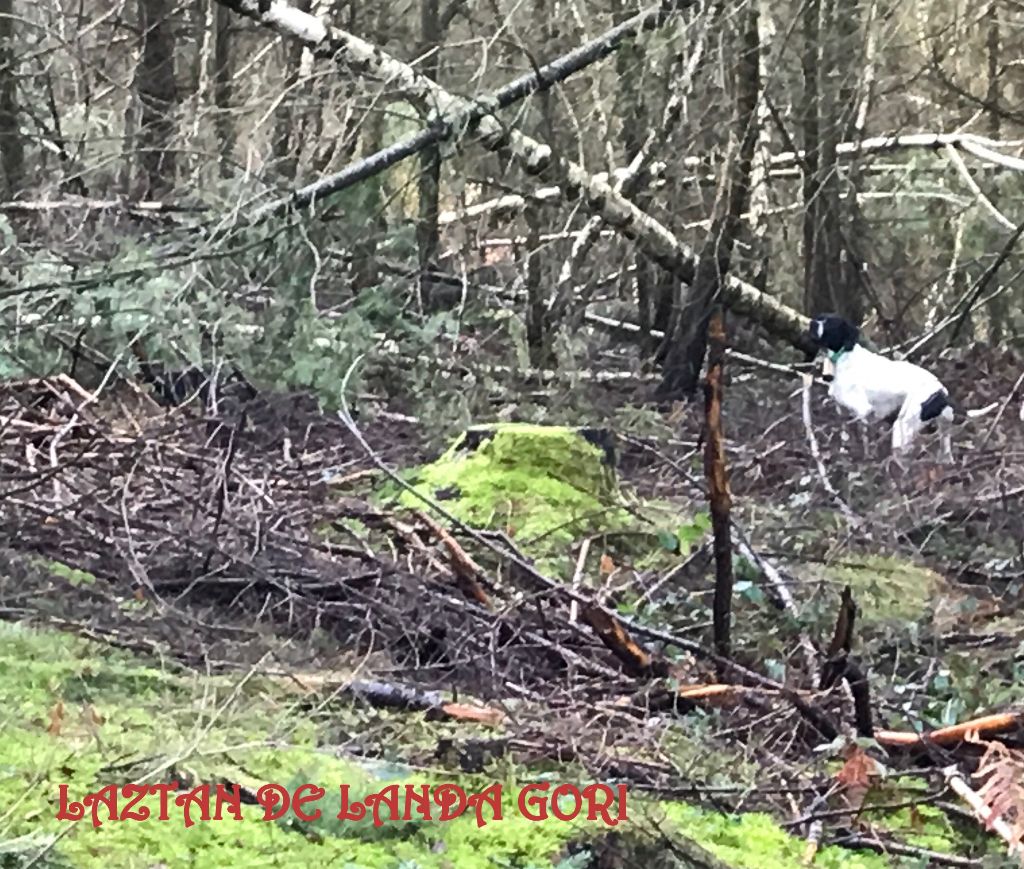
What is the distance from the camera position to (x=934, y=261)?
13789mm

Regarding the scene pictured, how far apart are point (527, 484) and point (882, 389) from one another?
4.13 metres

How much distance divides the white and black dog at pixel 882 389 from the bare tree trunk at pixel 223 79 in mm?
4628

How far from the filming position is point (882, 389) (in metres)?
10.0

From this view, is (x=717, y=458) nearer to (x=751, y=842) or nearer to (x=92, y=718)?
(x=751, y=842)

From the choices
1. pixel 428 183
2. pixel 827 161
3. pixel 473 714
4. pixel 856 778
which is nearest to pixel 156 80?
pixel 428 183

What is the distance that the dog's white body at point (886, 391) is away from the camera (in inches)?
378

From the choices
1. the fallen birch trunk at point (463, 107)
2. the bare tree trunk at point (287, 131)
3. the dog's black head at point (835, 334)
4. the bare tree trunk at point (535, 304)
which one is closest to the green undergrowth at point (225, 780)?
the fallen birch trunk at point (463, 107)

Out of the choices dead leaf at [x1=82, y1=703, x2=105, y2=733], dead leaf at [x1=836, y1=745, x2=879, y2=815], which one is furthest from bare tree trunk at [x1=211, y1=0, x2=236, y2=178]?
dead leaf at [x1=836, y1=745, x2=879, y2=815]

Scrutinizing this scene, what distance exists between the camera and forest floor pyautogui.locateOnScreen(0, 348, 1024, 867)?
2.76 meters

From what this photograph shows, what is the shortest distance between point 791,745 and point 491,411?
21.4ft

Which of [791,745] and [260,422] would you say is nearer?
[791,745]

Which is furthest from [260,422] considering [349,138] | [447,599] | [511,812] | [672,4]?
[511,812]

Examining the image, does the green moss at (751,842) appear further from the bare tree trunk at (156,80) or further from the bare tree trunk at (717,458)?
the bare tree trunk at (156,80)

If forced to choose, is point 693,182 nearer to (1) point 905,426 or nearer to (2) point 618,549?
(1) point 905,426
